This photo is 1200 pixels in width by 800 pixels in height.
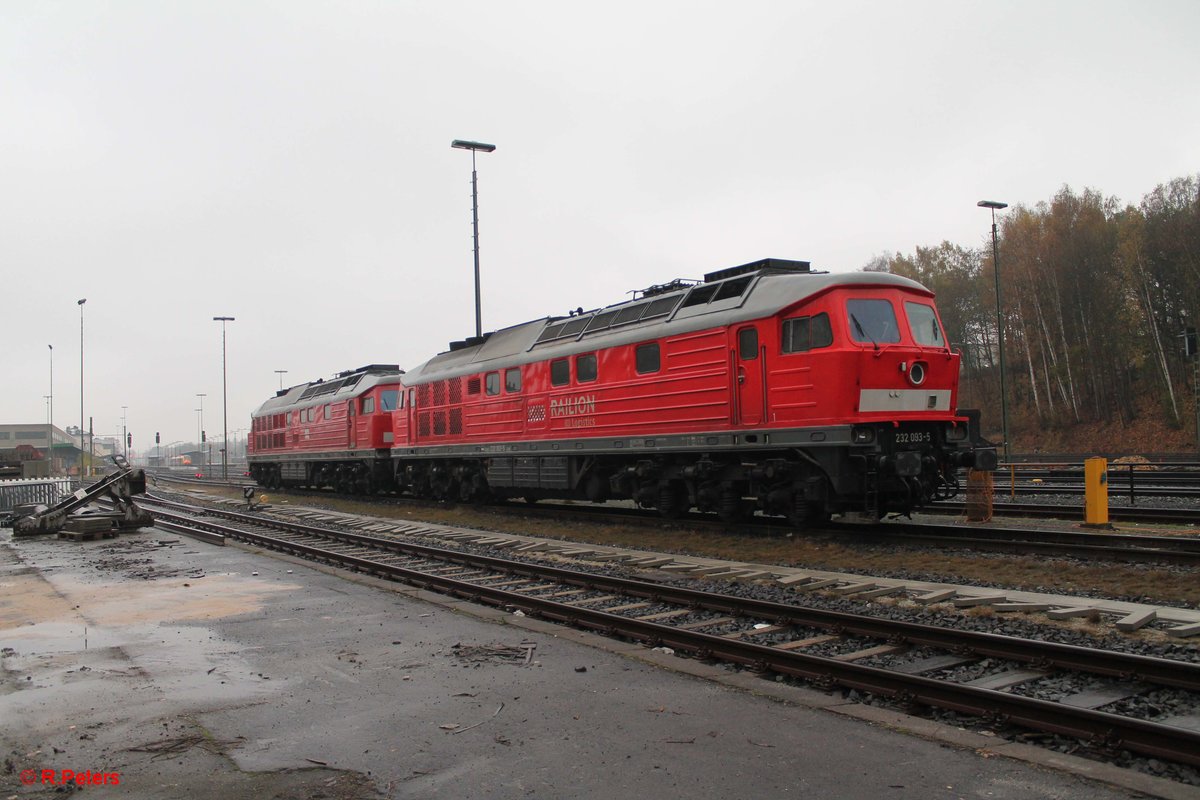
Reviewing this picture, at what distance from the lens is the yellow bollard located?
12875 millimetres

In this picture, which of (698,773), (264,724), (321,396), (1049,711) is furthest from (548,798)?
(321,396)

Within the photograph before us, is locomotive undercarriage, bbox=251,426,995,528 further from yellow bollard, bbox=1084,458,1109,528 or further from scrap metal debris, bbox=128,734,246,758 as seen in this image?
scrap metal debris, bbox=128,734,246,758

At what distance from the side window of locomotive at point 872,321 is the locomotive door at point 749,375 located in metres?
1.46

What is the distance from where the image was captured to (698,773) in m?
4.60

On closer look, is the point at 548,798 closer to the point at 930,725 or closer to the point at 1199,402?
the point at 930,725

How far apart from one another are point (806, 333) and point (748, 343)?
3.57 ft

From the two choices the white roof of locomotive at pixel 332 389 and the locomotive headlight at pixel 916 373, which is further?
the white roof of locomotive at pixel 332 389

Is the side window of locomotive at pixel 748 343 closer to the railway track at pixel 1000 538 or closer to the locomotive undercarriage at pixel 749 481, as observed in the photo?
the locomotive undercarriage at pixel 749 481

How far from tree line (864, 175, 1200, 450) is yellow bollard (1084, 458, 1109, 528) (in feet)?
96.4

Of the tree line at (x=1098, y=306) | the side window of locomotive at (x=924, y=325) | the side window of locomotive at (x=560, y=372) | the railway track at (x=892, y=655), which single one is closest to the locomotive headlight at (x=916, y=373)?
the side window of locomotive at (x=924, y=325)

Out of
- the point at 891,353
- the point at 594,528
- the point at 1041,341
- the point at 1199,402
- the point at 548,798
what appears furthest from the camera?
the point at 1041,341

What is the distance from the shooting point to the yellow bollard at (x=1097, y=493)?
12.9m

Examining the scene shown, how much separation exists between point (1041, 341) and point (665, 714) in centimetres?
5081

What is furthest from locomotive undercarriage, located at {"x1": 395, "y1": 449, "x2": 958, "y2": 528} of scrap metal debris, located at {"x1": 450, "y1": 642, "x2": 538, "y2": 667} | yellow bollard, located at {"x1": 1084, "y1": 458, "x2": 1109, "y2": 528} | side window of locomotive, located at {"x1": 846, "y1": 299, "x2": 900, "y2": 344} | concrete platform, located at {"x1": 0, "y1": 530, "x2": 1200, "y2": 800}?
scrap metal debris, located at {"x1": 450, "y1": 642, "x2": 538, "y2": 667}
